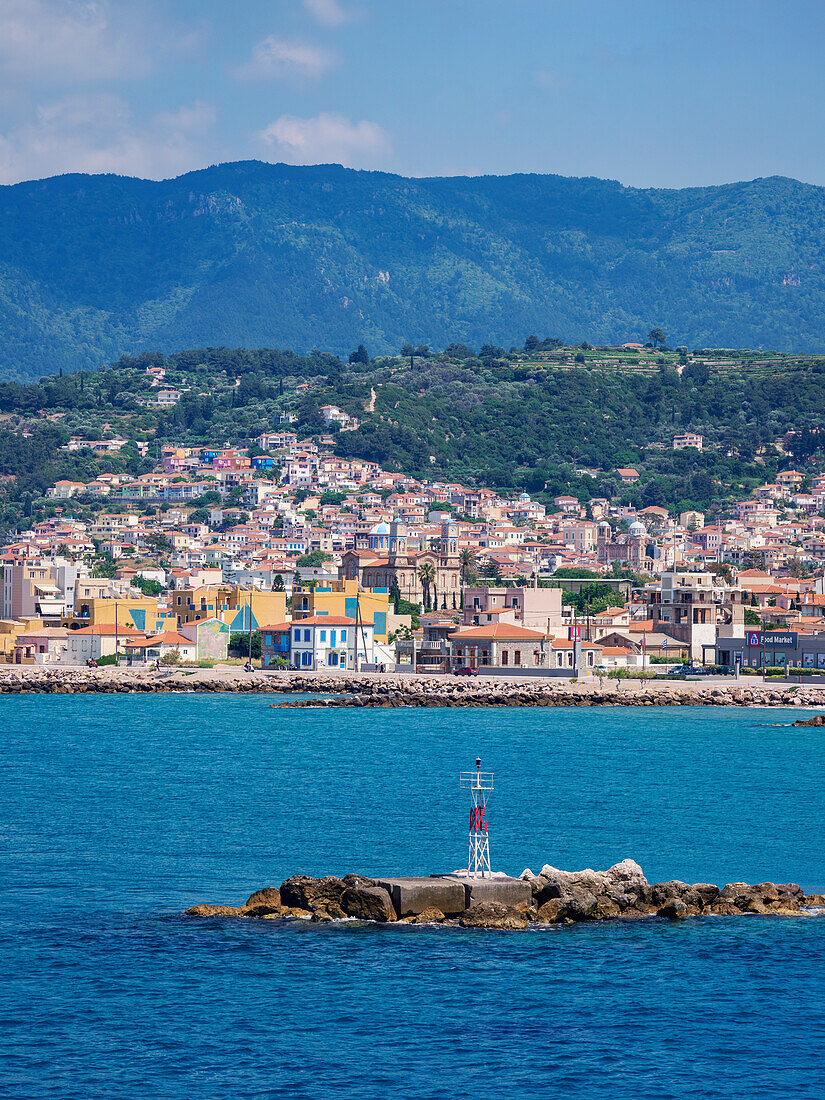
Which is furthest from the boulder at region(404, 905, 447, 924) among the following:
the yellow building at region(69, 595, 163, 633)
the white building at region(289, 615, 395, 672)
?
the yellow building at region(69, 595, 163, 633)

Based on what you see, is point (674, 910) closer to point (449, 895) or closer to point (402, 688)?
point (449, 895)

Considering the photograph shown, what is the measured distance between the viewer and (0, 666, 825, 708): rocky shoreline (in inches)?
2391

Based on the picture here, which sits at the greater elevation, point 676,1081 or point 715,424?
point 715,424

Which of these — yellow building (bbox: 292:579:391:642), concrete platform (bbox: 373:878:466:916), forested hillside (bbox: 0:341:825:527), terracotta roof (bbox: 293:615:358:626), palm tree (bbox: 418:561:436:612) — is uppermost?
forested hillside (bbox: 0:341:825:527)

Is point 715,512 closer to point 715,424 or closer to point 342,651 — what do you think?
Answer: point 715,424

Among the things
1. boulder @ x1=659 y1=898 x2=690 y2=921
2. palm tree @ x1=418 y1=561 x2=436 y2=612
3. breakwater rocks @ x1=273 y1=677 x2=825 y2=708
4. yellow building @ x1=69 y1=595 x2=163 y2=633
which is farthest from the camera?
palm tree @ x1=418 y1=561 x2=436 y2=612

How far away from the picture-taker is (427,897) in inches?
795

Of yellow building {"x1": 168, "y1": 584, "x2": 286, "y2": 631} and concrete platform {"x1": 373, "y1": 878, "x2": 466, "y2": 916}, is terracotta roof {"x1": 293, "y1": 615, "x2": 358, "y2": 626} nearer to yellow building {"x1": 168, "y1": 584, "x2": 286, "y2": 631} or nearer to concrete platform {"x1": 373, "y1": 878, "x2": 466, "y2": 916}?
yellow building {"x1": 168, "y1": 584, "x2": 286, "y2": 631}

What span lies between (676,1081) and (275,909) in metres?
6.71

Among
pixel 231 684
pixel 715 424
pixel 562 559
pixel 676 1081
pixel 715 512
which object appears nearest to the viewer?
pixel 676 1081

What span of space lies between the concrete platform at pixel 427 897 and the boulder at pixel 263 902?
1370 millimetres

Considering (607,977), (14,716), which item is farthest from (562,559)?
(607,977)

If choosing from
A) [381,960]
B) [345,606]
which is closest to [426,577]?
[345,606]

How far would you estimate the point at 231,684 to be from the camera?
66.8m
